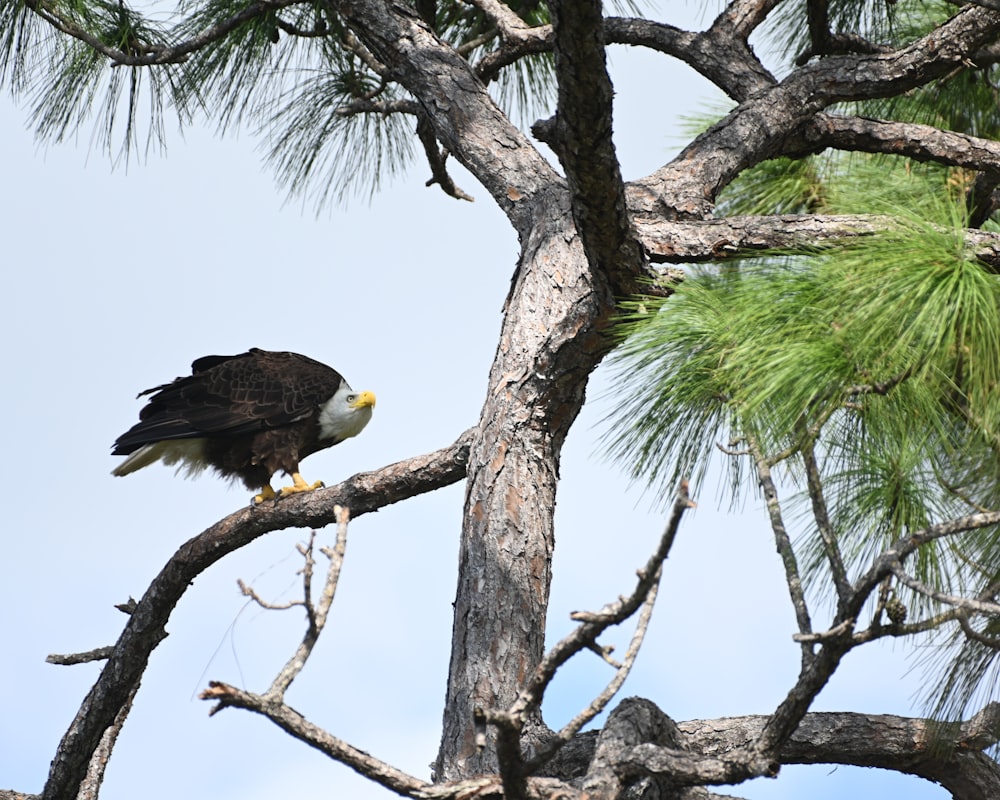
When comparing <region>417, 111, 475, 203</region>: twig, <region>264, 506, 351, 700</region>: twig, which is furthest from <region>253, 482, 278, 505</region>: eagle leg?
<region>264, 506, 351, 700</region>: twig

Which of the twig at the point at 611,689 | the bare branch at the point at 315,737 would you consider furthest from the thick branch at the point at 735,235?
the bare branch at the point at 315,737

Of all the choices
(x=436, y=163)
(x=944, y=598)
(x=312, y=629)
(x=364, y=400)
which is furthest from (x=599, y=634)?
(x=436, y=163)

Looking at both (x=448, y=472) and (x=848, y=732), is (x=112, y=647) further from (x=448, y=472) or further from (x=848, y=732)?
(x=848, y=732)

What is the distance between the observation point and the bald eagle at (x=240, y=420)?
146 inches

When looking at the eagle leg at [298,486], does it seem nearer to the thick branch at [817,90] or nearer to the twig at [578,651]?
the thick branch at [817,90]

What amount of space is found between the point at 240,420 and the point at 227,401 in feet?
0.27

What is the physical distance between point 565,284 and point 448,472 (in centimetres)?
70

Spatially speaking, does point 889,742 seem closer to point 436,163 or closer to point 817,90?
point 817,90

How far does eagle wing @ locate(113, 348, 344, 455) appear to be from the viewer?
3.70 meters

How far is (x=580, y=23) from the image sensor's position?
6.14 ft

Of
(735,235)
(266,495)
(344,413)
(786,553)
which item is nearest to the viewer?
(786,553)

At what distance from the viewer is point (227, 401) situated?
148 inches

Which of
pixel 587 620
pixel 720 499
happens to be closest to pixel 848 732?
pixel 720 499

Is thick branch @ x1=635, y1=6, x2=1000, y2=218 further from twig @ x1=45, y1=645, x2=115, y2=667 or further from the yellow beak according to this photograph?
twig @ x1=45, y1=645, x2=115, y2=667
